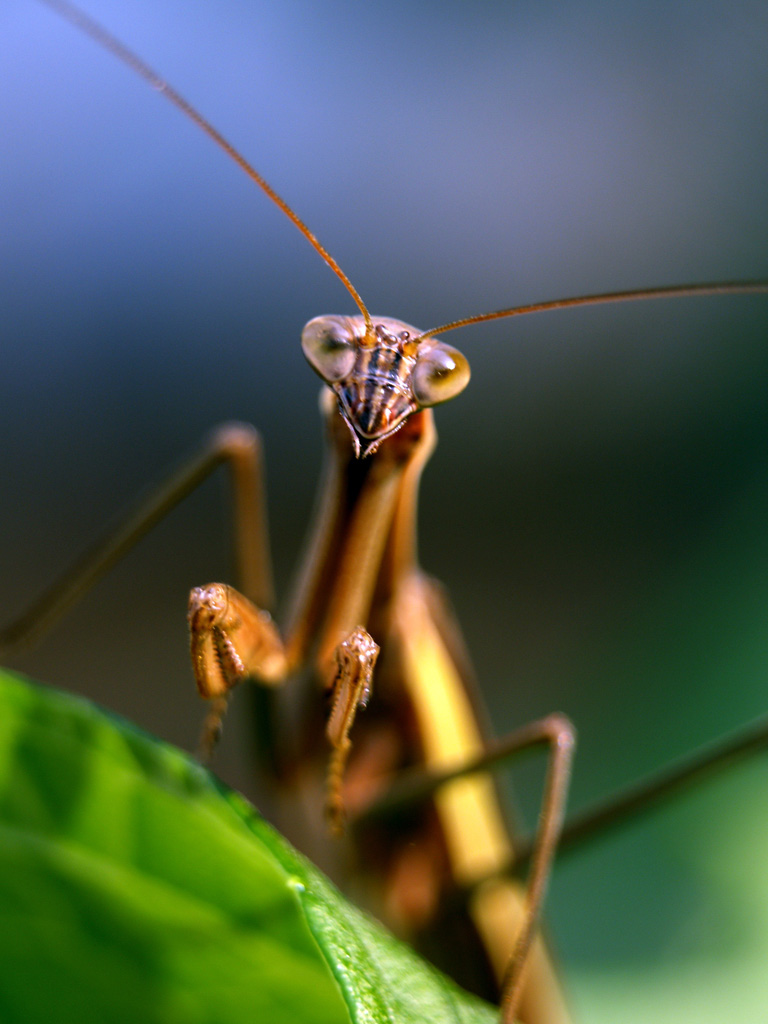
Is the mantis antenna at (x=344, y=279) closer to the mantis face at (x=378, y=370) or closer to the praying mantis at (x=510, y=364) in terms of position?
the mantis face at (x=378, y=370)

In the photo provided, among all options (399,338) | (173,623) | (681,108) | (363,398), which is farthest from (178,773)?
(681,108)

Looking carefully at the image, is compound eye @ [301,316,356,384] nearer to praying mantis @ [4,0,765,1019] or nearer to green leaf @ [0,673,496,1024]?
green leaf @ [0,673,496,1024]

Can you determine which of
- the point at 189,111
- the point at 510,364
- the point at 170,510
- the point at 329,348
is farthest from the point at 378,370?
the point at 510,364

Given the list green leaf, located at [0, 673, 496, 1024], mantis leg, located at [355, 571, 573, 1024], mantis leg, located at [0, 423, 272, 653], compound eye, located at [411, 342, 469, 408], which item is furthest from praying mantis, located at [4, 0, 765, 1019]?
green leaf, located at [0, 673, 496, 1024]

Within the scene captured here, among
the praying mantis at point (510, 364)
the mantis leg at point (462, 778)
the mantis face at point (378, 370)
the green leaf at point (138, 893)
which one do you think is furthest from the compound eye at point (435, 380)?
the praying mantis at point (510, 364)

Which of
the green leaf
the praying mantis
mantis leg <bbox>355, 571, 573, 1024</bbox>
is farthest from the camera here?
the praying mantis
